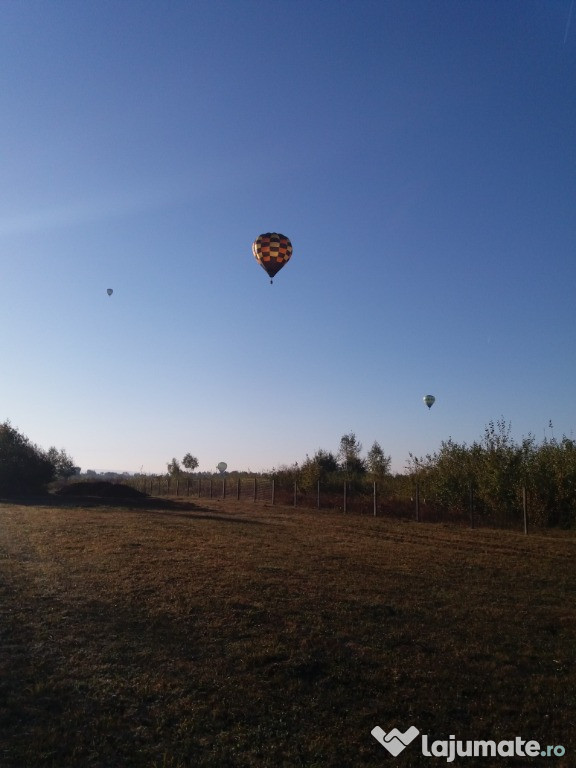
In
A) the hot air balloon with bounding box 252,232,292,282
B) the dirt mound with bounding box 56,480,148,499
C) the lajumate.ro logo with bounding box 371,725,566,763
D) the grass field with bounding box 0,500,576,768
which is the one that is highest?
the hot air balloon with bounding box 252,232,292,282

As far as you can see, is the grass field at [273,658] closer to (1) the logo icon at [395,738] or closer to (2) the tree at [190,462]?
(1) the logo icon at [395,738]

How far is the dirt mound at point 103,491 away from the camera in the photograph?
38.2 meters

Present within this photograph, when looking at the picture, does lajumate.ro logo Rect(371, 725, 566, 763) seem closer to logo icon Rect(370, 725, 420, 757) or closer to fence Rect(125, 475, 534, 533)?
logo icon Rect(370, 725, 420, 757)

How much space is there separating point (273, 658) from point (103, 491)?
35.6m

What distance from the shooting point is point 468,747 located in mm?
4730

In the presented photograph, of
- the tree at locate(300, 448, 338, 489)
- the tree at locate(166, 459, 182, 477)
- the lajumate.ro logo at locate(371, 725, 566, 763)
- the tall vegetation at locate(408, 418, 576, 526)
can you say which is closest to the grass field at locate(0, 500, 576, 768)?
the lajumate.ro logo at locate(371, 725, 566, 763)

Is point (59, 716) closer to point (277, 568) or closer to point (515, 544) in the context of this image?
point (277, 568)

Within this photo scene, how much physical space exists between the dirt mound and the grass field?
2607 centimetres

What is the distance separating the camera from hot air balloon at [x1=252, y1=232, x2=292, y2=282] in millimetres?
22297

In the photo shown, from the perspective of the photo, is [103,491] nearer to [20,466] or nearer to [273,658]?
[20,466]

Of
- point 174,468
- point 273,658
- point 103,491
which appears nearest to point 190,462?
point 174,468

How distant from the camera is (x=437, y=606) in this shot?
8672mm

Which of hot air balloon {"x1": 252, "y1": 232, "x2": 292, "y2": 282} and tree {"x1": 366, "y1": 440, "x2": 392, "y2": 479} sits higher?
hot air balloon {"x1": 252, "y1": 232, "x2": 292, "y2": 282}

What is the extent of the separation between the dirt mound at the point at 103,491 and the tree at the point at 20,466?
1744 mm
